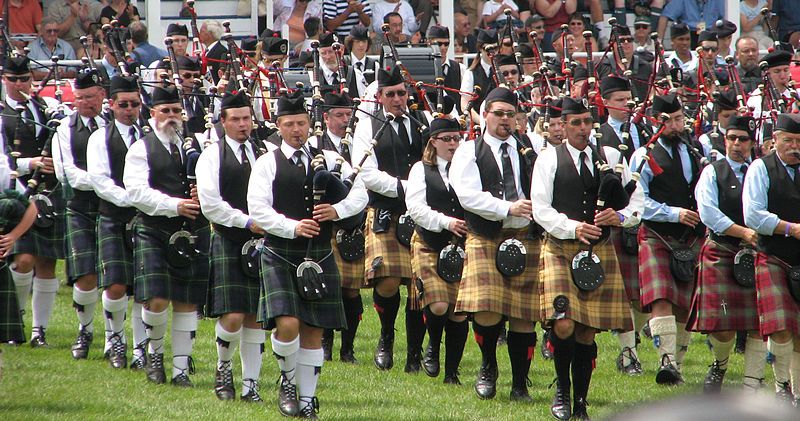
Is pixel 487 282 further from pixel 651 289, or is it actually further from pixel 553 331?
pixel 651 289

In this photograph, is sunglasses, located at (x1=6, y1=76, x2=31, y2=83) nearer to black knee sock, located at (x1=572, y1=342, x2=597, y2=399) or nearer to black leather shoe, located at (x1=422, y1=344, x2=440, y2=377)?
black leather shoe, located at (x1=422, y1=344, x2=440, y2=377)

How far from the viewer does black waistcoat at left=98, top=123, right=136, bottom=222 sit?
6.83 meters

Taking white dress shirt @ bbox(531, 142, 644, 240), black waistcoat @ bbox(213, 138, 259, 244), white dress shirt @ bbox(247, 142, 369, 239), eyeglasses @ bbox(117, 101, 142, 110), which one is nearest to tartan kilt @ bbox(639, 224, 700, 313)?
white dress shirt @ bbox(531, 142, 644, 240)

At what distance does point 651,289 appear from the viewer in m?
6.83

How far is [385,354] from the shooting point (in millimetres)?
7367

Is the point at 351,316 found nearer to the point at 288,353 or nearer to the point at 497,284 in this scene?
the point at 497,284

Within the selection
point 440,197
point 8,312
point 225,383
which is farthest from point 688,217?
point 8,312

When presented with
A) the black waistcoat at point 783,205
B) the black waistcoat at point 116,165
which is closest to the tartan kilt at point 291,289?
the black waistcoat at point 116,165

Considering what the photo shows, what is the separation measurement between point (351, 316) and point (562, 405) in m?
1.95

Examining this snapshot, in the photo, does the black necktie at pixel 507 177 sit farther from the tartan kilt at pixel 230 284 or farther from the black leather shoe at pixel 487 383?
the tartan kilt at pixel 230 284

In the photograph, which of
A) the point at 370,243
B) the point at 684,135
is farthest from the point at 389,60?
the point at 684,135

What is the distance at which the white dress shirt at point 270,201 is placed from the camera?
560cm

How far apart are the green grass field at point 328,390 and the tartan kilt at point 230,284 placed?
0.48 m

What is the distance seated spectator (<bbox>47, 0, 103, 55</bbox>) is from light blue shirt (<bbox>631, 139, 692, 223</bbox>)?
6819mm
